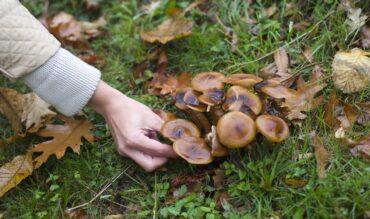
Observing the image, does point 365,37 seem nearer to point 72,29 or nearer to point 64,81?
point 64,81

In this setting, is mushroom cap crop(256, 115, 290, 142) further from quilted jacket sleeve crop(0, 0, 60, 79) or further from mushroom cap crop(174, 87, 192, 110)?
quilted jacket sleeve crop(0, 0, 60, 79)

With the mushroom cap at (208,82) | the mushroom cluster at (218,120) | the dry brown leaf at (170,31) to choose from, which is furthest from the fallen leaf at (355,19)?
the dry brown leaf at (170,31)

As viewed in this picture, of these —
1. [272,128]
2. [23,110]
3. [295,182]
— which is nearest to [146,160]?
[272,128]

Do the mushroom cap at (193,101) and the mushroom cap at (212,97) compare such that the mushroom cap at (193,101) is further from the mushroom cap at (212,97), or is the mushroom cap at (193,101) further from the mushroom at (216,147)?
the mushroom at (216,147)

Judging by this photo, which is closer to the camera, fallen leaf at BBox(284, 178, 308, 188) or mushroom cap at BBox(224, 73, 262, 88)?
fallen leaf at BBox(284, 178, 308, 188)

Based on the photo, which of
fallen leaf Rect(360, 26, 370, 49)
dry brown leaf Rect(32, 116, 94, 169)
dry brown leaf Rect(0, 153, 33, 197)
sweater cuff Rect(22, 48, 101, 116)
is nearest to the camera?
sweater cuff Rect(22, 48, 101, 116)

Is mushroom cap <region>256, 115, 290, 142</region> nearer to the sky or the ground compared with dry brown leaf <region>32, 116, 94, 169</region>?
nearer to the sky

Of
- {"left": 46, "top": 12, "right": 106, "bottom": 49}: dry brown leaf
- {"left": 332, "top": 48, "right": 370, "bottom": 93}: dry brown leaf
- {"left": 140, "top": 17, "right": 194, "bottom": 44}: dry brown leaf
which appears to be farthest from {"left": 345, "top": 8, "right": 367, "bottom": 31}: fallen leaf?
{"left": 46, "top": 12, "right": 106, "bottom": 49}: dry brown leaf
